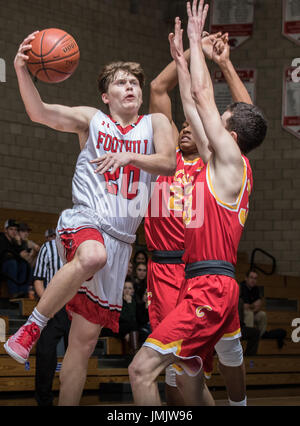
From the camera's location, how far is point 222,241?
3.68m

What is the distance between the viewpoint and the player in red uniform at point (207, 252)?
11.3ft

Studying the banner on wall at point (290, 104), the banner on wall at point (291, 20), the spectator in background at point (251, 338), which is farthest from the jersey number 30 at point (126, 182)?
the banner on wall at point (291, 20)

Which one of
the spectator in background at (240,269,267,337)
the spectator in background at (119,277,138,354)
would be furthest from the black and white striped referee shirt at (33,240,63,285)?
the spectator in background at (240,269,267,337)

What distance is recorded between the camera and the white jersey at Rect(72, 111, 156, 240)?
4.20 m

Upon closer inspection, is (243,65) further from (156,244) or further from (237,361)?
(237,361)

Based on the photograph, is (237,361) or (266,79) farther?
(266,79)

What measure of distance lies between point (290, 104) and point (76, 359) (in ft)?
34.0

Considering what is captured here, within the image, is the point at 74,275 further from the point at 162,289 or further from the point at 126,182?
the point at 162,289

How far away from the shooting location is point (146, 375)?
11.1ft

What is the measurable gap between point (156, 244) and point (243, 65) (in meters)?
9.65

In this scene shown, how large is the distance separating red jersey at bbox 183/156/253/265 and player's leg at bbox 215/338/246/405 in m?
0.59

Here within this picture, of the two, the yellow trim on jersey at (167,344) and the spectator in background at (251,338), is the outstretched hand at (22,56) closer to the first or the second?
the yellow trim on jersey at (167,344)

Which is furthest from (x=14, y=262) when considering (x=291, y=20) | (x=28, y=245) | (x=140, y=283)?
(x=291, y=20)
